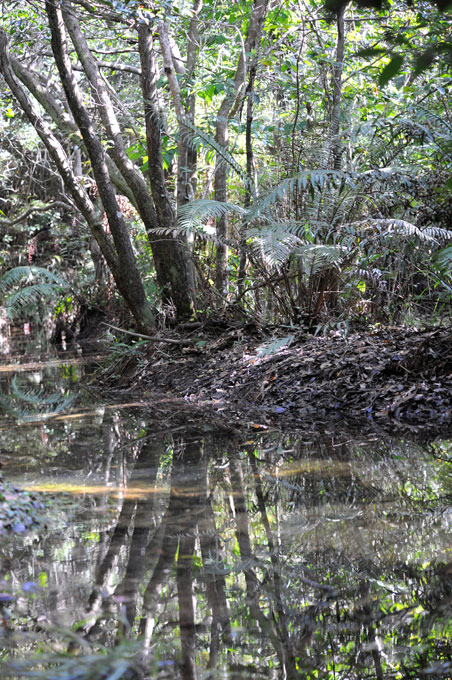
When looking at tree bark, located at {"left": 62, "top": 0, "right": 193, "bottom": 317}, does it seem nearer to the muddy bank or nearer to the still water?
the muddy bank

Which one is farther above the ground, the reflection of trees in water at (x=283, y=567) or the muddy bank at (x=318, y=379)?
the reflection of trees in water at (x=283, y=567)

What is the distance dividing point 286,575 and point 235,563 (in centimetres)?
20

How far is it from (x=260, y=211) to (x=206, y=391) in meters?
1.67

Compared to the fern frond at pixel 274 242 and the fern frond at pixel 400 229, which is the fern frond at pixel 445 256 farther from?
the fern frond at pixel 274 242

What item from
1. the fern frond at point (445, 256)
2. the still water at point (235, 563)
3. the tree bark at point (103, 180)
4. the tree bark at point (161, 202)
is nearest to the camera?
the still water at point (235, 563)

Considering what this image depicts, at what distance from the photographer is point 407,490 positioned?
9.64 ft

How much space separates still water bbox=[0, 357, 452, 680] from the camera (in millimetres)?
Result: 1647

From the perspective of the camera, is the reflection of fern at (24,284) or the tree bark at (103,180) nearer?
the tree bark at (103,180)

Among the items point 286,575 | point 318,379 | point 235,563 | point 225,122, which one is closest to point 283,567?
point 286,575

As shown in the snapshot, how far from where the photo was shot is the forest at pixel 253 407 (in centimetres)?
175

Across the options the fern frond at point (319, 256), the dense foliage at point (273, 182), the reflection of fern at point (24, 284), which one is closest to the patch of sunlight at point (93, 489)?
the dense foliage at point (273, 182)

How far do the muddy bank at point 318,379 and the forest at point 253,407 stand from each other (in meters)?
0.02

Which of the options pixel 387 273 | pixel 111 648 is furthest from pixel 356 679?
pixel 387 273

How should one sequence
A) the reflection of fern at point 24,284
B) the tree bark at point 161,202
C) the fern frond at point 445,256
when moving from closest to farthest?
the fern frond at point 445,256, the tree bark at point 161,202, the reflection of fern at point 24,284
